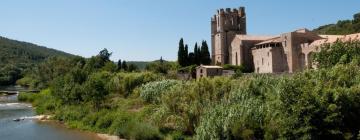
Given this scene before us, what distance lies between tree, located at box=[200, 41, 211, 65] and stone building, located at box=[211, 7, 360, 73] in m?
1.09

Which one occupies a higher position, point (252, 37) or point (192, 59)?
point (252, 37)

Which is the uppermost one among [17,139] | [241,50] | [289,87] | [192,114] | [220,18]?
[220,18]

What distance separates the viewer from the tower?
229 ft

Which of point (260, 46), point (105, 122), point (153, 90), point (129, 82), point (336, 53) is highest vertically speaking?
point (260, 46)

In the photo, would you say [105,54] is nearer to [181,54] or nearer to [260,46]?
[181,54]

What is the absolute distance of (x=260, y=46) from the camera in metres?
60.5

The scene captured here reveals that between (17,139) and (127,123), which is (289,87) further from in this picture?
(17,139)

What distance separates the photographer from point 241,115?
890 inches

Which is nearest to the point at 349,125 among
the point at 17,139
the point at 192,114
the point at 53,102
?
the point at 192,114

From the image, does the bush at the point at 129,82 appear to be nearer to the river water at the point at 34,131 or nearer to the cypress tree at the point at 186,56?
the river water at the point at 34,131

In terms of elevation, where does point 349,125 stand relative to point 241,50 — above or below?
below

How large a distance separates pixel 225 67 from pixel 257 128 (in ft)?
131

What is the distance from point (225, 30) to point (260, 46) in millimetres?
11637

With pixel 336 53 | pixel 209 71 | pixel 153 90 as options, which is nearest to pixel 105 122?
pixel 153 90
